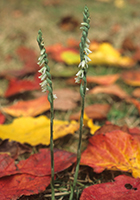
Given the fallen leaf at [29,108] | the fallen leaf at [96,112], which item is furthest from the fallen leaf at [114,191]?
the fallen leaf at [29,108]

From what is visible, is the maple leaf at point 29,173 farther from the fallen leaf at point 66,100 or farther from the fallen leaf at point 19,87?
the fallen leaf at point 19,87

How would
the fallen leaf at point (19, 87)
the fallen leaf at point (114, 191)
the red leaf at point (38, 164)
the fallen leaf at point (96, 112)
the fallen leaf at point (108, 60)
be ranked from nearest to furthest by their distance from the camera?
the fallen leaf at point (114, 191), the red leaf at point (38, 164), the fallen leaf at point (96, 112), the fallen leaf at point (19, 87), the fallen leaf at point (108, 60)

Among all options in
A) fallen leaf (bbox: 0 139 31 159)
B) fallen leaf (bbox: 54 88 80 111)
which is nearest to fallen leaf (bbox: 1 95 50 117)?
fallen leaf (bbox: 54 88 80 111)

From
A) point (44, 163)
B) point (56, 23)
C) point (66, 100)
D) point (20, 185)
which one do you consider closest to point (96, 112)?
point (66, 100)

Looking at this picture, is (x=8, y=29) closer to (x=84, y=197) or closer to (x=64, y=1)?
(x=64, y=1)

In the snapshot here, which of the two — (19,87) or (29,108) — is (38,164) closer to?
(29,108)

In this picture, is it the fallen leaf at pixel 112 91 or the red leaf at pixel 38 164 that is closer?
the red leaf at pixel 38 164

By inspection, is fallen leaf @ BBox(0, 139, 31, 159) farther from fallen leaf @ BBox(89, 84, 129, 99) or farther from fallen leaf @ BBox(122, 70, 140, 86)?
fallen leaf @ BBox(122, 70, 140, 86)
